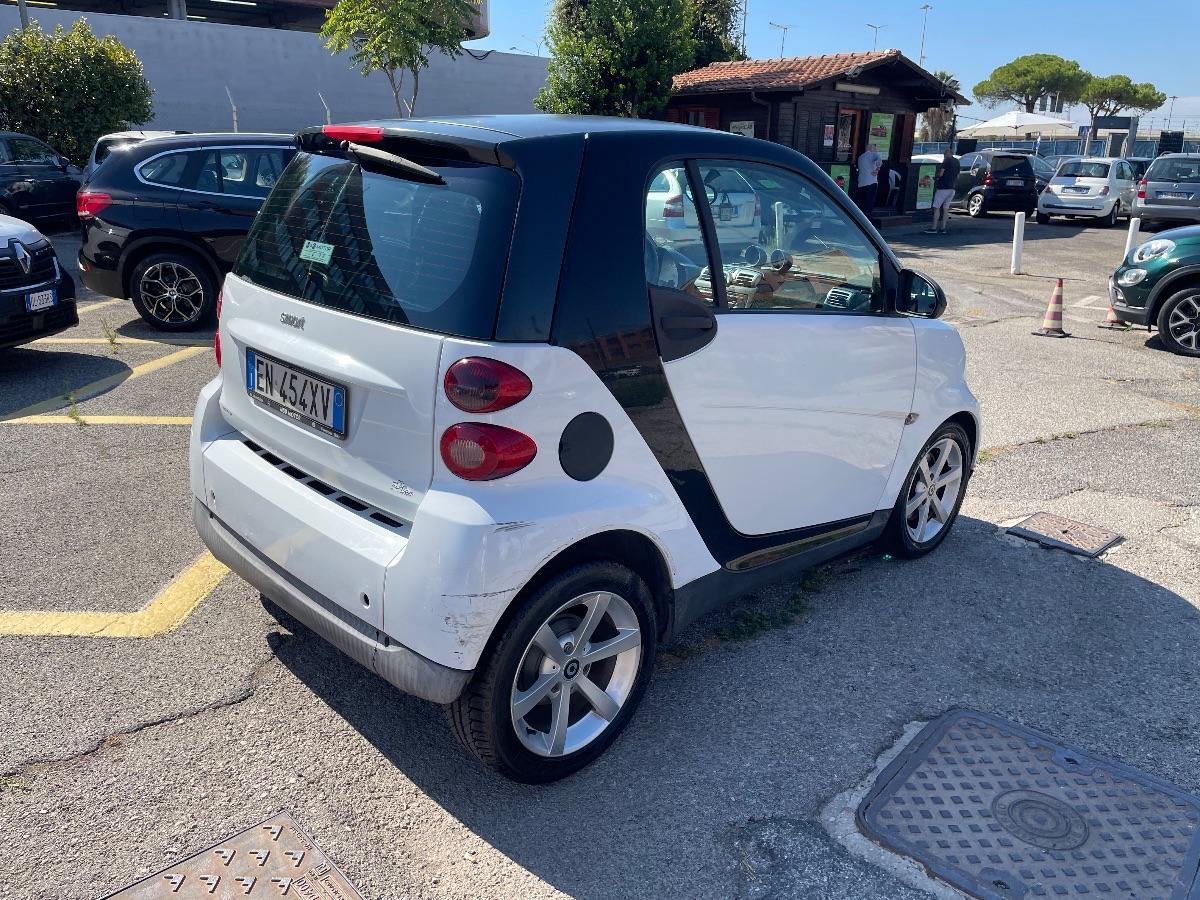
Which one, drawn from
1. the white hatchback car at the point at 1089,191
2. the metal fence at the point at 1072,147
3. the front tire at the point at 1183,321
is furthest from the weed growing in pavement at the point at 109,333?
the metal fence at the point at 1072,147

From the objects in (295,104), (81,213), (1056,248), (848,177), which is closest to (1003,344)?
(81,213)

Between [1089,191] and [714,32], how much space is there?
13909mm

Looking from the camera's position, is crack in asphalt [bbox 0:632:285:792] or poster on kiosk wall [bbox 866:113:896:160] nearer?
crack in asphalt [bbox 0:632:285:792]

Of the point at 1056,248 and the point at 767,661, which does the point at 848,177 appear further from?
the point at 767,661

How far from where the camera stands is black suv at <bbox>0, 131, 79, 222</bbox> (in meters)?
14.8

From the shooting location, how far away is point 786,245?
349 cm

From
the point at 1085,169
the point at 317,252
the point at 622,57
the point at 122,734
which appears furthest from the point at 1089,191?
the point at 122,734

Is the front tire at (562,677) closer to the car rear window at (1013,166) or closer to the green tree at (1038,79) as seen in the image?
the car rear window at (1013,166)

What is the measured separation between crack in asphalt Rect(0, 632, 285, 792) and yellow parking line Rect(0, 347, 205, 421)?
3961 mm

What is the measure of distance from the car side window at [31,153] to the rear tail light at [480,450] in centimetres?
1603

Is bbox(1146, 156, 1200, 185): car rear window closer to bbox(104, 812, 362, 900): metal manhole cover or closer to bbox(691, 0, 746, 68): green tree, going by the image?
bbox(691, 0, 746, 68): green tree

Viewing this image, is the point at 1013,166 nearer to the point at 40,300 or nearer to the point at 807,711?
the point at 40,300

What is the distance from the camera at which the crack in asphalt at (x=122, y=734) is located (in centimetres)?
282

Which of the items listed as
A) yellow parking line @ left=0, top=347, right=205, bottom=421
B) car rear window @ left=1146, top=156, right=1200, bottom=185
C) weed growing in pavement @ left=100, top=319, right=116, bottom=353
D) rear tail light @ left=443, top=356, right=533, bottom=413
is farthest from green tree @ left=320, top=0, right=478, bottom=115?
rear tail light @ left=443, top=356, right=533, bottom=413
